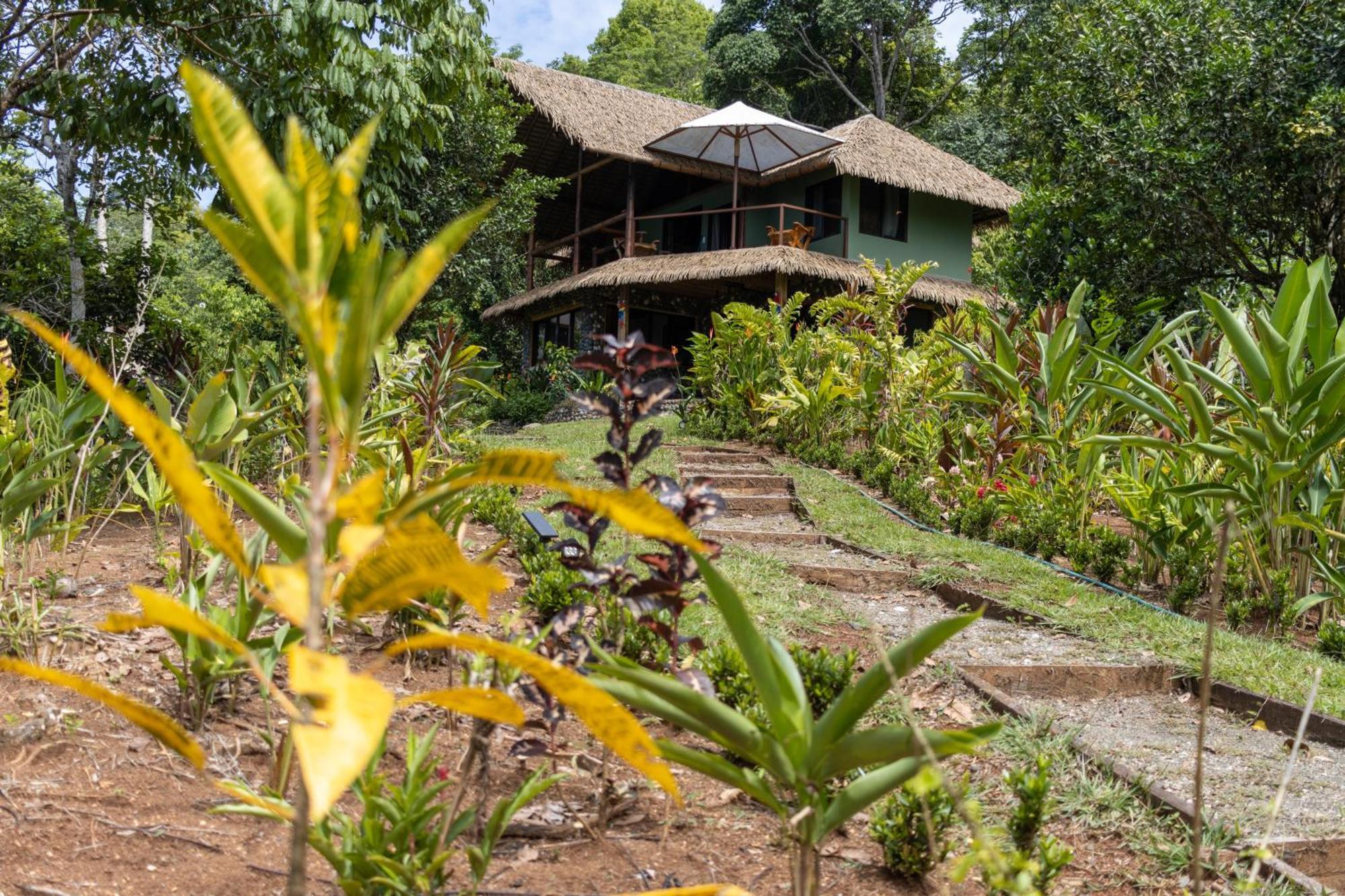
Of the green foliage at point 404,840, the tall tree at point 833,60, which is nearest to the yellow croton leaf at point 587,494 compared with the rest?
the green foliage at point 404,840

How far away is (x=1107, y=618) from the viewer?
4090 mm

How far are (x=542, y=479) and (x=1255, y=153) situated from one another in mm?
9986

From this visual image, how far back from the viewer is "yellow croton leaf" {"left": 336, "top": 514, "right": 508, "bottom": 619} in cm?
94

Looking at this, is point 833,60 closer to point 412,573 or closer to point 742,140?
point 742,140

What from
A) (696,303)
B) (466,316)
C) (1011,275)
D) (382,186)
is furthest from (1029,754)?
(466,316)

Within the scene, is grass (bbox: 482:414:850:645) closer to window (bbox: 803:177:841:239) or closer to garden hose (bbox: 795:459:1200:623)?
garden hose (bbox: 795:459:1200:623)

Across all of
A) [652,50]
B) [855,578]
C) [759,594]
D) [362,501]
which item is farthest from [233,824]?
[652,50]

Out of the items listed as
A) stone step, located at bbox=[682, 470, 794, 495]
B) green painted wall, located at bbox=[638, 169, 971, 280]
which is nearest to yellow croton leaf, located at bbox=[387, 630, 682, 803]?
stone step, located at bbox=[682, 470, 794, 495]

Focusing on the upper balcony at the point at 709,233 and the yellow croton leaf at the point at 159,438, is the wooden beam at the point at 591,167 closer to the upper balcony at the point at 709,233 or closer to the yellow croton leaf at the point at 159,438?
the upper balcony at the point at 709,233

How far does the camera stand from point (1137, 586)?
15.9 ft

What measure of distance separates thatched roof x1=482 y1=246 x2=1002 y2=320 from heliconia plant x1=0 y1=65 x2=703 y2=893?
574 inches

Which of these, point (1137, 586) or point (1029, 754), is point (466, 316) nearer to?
point (1137, 586)

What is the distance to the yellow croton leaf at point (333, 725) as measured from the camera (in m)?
0.68

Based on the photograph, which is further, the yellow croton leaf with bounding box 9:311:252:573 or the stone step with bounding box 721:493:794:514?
the stone step with bounding box 721:493:794:514
